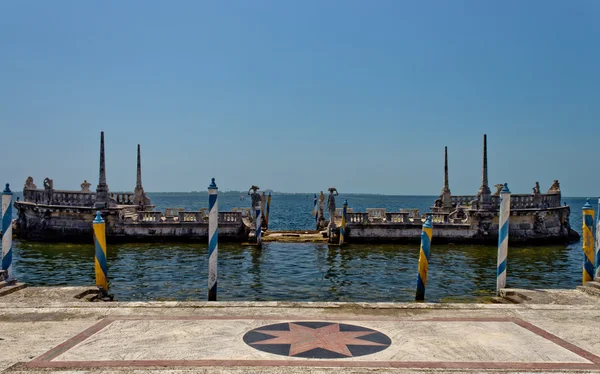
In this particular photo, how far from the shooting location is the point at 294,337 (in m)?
7.07

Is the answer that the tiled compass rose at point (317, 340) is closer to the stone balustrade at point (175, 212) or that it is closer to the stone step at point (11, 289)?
the stone step at point (11, 289)

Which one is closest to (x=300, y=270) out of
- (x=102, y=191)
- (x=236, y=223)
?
(x=236, y=223)

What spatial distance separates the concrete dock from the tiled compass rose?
0.7 inches

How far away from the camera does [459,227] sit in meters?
28.6

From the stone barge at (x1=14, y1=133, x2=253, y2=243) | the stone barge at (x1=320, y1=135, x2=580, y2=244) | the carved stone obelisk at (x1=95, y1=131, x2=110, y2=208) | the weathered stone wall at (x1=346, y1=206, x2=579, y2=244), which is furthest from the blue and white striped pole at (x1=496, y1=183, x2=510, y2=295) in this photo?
the carved stone obelisk at (x1=95, y1=131, x2=110, y2=208)

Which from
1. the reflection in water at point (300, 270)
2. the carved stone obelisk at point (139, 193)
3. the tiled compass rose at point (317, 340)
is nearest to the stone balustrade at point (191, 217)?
the reflection in water at point (300, 270)

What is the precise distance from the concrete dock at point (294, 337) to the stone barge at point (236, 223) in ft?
62.7

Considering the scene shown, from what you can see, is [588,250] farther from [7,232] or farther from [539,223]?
[539,223]

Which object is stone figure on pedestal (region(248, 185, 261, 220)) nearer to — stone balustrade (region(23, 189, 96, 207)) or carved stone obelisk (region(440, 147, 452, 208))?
stone balustrade (region(23, 189, 96, 207))

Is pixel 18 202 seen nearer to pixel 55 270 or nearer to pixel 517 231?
pixel 55 270

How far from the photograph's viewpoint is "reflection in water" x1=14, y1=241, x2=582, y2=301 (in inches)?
612

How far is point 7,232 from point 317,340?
31.9 feet

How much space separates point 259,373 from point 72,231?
90.2 ft

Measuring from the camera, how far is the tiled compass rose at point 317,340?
6379 millimetres
